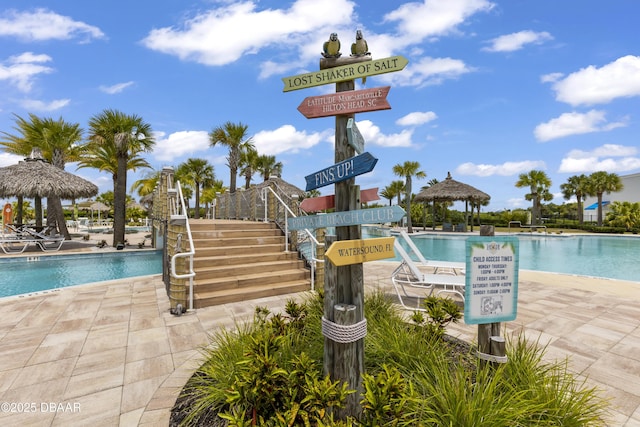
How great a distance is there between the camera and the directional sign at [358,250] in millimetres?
2180

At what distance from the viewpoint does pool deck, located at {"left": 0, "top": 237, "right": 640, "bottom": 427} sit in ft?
8.59

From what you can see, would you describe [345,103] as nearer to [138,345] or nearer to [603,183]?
[138,345]

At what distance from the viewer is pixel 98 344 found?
3.83m

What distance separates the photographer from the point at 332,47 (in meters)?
2.51

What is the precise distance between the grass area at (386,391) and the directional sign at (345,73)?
214cm

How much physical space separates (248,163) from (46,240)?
770 inches

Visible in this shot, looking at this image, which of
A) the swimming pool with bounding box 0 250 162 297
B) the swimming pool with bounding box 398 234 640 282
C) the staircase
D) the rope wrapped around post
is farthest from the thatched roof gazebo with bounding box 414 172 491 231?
the rope wrapped around post

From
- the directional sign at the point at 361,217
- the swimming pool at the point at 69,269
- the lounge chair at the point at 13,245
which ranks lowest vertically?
the swimming pool at the point at 69,269

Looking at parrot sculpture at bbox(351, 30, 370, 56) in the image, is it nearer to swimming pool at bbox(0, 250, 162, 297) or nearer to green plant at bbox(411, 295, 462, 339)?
green plant at bbox(411, 295, 462, 339)

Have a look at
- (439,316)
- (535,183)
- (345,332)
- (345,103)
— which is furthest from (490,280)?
(535,183)

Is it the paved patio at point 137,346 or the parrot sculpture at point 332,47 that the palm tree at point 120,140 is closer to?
the paved patio at point 137,346

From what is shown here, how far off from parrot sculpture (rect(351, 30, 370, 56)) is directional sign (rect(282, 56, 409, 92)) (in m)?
0.16

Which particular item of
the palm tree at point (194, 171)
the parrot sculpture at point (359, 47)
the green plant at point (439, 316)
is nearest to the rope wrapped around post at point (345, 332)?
the green plant at point (439, 316)

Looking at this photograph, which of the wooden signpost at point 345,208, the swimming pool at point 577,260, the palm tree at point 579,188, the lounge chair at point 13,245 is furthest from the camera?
the palm tree at point 579,188
